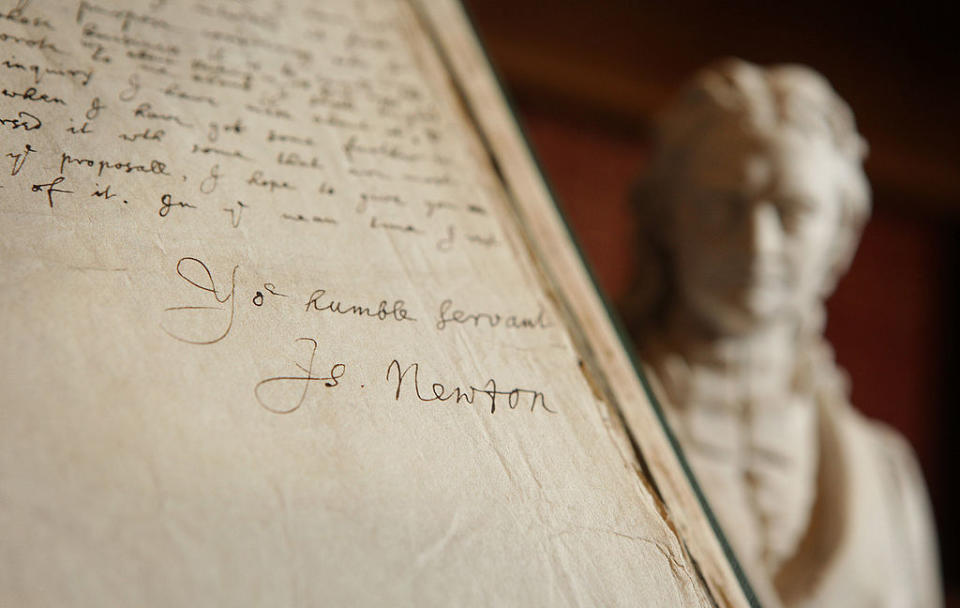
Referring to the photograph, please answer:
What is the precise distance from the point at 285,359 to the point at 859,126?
1.67 meters

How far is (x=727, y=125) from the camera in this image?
2.34 ft

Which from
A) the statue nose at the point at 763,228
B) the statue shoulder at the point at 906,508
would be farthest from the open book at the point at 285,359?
the statue shoulder at the point at 906,508

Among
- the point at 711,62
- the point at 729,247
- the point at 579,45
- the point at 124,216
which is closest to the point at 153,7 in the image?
the point at 124,216

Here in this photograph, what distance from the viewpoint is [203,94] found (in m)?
0.41

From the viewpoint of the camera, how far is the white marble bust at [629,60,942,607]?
2.25 feet

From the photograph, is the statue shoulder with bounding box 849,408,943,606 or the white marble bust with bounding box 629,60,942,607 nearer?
the white marble bust with bounding box 629,60,942,607

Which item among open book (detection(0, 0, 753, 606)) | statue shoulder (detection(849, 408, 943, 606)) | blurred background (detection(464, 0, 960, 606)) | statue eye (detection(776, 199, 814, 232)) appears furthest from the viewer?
blurred background (detection(464, 0, 960, 606))

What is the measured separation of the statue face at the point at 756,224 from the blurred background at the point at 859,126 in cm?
69
